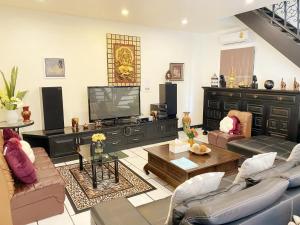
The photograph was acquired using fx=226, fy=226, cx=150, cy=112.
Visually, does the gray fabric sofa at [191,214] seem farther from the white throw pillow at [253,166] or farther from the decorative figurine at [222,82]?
the decorative figurine at [222,82]

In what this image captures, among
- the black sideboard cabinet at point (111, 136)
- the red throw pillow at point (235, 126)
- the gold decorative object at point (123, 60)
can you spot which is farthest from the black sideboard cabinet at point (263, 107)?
the gold decorative object at point (123, 60)

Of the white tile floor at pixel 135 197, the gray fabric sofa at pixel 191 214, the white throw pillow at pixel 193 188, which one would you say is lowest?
the white tile floor at pixel 135 197

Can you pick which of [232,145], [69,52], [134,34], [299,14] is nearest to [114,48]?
[134,34]

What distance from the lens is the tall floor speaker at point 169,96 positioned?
5293 millimetres

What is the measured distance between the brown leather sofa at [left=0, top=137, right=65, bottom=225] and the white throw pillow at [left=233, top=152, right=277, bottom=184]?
1791 millimetres

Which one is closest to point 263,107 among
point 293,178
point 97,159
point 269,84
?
point 269,84

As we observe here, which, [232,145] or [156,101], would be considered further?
[156,101]

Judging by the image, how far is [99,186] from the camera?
3.02 meters

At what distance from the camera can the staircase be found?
3977mm

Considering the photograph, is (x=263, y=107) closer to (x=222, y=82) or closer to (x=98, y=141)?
(x=222, y=82)

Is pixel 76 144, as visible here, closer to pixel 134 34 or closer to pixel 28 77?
pixel 28 77

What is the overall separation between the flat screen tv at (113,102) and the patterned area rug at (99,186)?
1.24 m

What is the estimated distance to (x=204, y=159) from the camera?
2.87 m

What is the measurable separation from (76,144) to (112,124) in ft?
2.82
